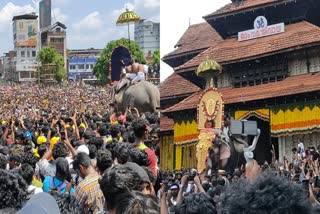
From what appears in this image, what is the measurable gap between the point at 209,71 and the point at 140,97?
10.3m

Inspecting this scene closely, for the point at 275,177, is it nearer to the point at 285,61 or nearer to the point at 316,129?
the point at 316,129

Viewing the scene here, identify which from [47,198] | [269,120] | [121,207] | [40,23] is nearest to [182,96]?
[269,120]

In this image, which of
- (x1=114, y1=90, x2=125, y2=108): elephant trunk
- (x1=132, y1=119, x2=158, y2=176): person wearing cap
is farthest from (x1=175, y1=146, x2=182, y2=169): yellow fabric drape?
(x1=114, y1=90, x2=125, y2=108): elephant trunk

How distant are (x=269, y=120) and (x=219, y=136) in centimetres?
36

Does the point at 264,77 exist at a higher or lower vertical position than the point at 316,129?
higher

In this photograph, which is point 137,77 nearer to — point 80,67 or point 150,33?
point 150,33

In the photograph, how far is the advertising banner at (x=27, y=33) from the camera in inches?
5037

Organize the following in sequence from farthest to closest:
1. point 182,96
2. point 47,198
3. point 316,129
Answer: point 182,96
point 316,129
point 47,198

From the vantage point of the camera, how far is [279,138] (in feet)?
13.3

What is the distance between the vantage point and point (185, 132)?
4.52 meters

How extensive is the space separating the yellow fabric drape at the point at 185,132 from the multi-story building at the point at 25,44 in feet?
387

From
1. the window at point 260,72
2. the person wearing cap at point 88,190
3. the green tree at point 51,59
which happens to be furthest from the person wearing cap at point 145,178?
the green tree at point 51,59

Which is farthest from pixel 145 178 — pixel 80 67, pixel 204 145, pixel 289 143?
pixel 80 67

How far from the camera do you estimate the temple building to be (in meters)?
3.99
